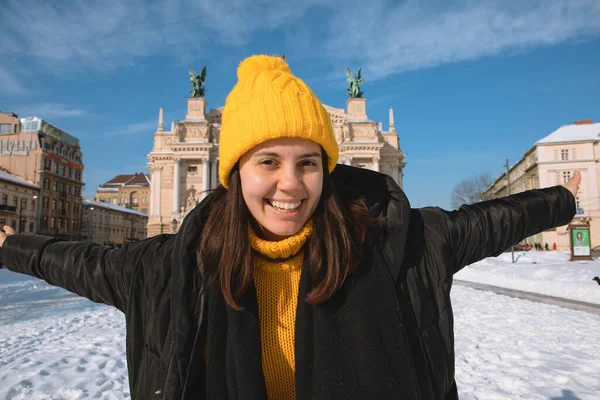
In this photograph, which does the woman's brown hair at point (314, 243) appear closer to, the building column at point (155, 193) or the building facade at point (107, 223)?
the building column at point (155, 193)

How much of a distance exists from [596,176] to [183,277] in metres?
56.8

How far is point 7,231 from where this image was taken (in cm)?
200

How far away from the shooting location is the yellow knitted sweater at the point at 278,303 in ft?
4.90

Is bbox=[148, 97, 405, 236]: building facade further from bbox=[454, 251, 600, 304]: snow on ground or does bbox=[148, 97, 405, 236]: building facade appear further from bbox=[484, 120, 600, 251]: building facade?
bbox=[454, 251, 600, 304]: snow on ground

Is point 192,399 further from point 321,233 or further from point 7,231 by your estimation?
point 7,231

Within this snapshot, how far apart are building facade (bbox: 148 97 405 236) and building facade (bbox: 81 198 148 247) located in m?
11.8

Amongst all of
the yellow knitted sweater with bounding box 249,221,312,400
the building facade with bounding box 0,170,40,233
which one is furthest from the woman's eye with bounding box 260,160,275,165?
the building facade with bounding box 0,170,40,233

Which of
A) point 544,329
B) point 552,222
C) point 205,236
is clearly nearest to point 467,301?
point 544,329

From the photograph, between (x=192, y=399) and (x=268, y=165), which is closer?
(x=192, y=399)

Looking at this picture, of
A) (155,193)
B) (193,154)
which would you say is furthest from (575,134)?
(155,193)

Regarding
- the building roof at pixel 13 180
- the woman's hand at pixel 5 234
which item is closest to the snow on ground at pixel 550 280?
the woman's hand at pixel 5 234

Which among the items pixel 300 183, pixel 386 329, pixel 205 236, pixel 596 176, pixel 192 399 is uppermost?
pixel 596 176

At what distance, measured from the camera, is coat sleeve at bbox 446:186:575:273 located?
1.53 metres

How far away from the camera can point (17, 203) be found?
142 ft
